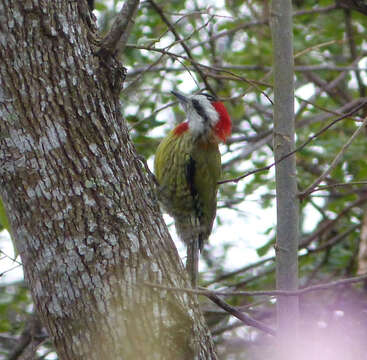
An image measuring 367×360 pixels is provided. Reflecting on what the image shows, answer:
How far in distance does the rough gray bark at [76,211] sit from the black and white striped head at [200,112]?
6.40ft

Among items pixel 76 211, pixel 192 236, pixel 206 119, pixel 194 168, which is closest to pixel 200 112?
pixel 206 119

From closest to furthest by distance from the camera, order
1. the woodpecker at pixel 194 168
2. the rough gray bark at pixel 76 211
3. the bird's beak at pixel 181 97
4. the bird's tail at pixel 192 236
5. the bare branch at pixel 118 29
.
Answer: the rough gray bark at pixel 76 211 < the bare branch at pixel 118 29 < the bird's tail at pixel 192 236 < the woodpecker at pixel 194 168 < the bird's beak at pixel 181 97

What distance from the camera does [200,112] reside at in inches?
168

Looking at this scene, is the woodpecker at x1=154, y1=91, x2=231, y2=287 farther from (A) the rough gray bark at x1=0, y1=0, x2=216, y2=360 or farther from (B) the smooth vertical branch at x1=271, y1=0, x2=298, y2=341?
(A) the rough gray bark at x1=0, y1=0, x2=216, y2=360

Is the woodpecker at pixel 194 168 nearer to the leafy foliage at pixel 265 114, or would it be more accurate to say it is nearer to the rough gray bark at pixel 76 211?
the leafy foliage at pixel 265 114

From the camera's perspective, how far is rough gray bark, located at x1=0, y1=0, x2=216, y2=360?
203 cm

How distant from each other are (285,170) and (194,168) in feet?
5.88

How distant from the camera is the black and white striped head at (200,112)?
13.7 feet

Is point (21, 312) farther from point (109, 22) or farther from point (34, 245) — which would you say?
point (34, 245)

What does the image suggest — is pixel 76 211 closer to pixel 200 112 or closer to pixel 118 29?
pixel 118 29

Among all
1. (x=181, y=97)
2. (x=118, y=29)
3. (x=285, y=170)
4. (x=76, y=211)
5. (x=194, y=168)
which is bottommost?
(x=76, y=211)

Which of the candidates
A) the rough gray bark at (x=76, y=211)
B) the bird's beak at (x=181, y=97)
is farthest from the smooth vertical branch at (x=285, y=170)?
the bird's beak at (x=181, y=97)

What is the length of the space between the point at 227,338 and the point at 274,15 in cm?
296

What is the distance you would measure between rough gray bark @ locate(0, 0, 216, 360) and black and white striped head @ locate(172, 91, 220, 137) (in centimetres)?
195
